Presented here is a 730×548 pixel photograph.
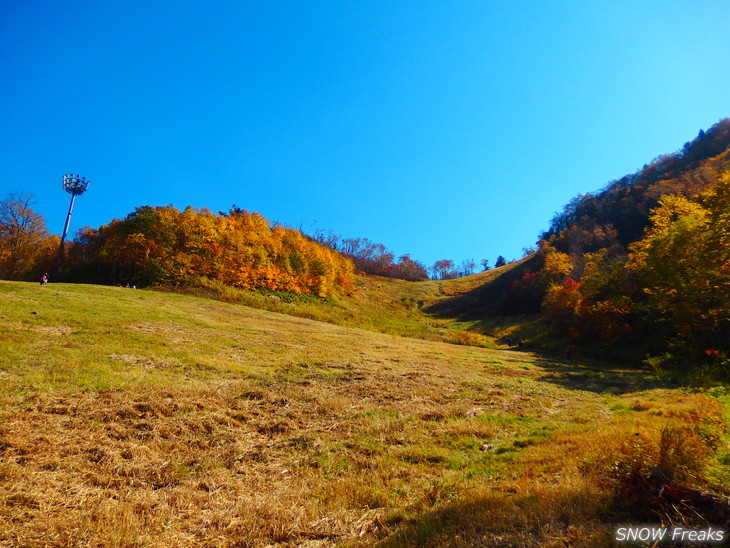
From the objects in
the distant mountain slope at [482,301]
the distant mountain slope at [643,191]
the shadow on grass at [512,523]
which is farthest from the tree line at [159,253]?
the distant mountain slope at [643,191]

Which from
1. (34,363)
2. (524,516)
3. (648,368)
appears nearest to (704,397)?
(524,516)

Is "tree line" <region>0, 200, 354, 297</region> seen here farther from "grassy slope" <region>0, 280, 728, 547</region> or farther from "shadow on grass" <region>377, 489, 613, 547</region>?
"shadow on grass" <region>377, 489, 613, 547</region>

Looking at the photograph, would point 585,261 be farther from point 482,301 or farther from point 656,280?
point 656,280

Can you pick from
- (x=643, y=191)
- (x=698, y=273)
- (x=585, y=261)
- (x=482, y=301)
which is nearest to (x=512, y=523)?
(x=698, y=273)

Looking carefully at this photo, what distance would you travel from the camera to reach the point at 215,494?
6.30 m

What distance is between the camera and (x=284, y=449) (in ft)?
28.4

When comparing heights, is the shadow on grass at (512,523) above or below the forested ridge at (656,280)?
below

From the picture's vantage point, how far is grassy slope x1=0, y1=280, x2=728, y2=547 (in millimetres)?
5020

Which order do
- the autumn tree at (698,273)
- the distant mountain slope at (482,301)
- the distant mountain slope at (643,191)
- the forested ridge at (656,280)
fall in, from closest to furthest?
the autumn tree at (698,273)
the forested ridge at (656,280)
the distant mountain slope at (643,191)
the distant mountain slope at (482,301)

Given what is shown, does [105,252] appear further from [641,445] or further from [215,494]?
[641,445]

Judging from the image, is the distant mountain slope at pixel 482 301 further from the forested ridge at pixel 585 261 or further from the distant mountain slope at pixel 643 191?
the distant mountain slope at pixel 643 191

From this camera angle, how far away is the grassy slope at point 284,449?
5.02 metres

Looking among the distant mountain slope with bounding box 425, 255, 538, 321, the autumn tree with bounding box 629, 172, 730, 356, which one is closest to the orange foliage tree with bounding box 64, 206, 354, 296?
the distant mountain slope with bounding box 425, 255, 538, 321

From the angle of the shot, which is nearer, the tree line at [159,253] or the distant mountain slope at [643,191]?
the tree line at [159,253]
